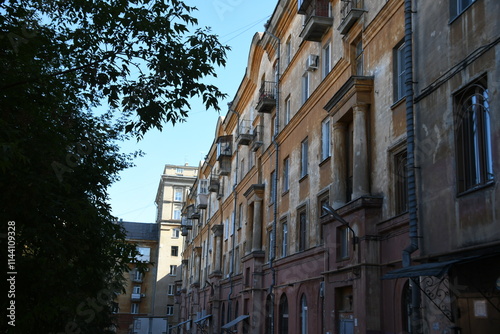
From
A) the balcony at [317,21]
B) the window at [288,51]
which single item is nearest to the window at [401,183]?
the balcony at [317,21]

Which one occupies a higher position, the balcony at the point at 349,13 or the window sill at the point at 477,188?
the balcony at the point at 349,13

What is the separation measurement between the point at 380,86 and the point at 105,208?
784 centimetres

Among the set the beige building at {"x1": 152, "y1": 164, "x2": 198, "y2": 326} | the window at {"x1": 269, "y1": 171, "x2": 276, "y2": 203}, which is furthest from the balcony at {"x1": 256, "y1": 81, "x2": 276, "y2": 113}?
the beige building at {"x1": 152, "y1": 164, "x2": 198, "y2": 326}

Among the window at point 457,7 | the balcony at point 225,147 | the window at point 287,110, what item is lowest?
the window at point 457,7

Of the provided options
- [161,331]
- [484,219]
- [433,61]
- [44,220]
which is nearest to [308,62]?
[433,61]

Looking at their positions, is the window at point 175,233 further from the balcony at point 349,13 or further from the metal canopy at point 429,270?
the metal canopy at point 429,270

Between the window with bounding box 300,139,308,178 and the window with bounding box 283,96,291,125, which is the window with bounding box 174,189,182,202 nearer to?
the window with bounding box 283,96,291,125

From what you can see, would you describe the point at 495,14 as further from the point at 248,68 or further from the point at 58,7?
the point at 248,68

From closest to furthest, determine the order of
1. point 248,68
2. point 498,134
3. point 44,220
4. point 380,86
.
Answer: point 44,220 < point 498,134 < point 380,86 < point 248,68

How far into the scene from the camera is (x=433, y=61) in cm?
1256

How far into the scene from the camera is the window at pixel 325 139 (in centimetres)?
2009

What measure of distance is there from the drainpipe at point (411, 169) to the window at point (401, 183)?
1156 millimetres

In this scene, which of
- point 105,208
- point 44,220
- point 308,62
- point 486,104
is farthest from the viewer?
point 308,62

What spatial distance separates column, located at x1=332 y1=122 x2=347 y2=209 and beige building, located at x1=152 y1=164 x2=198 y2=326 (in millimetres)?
51753
